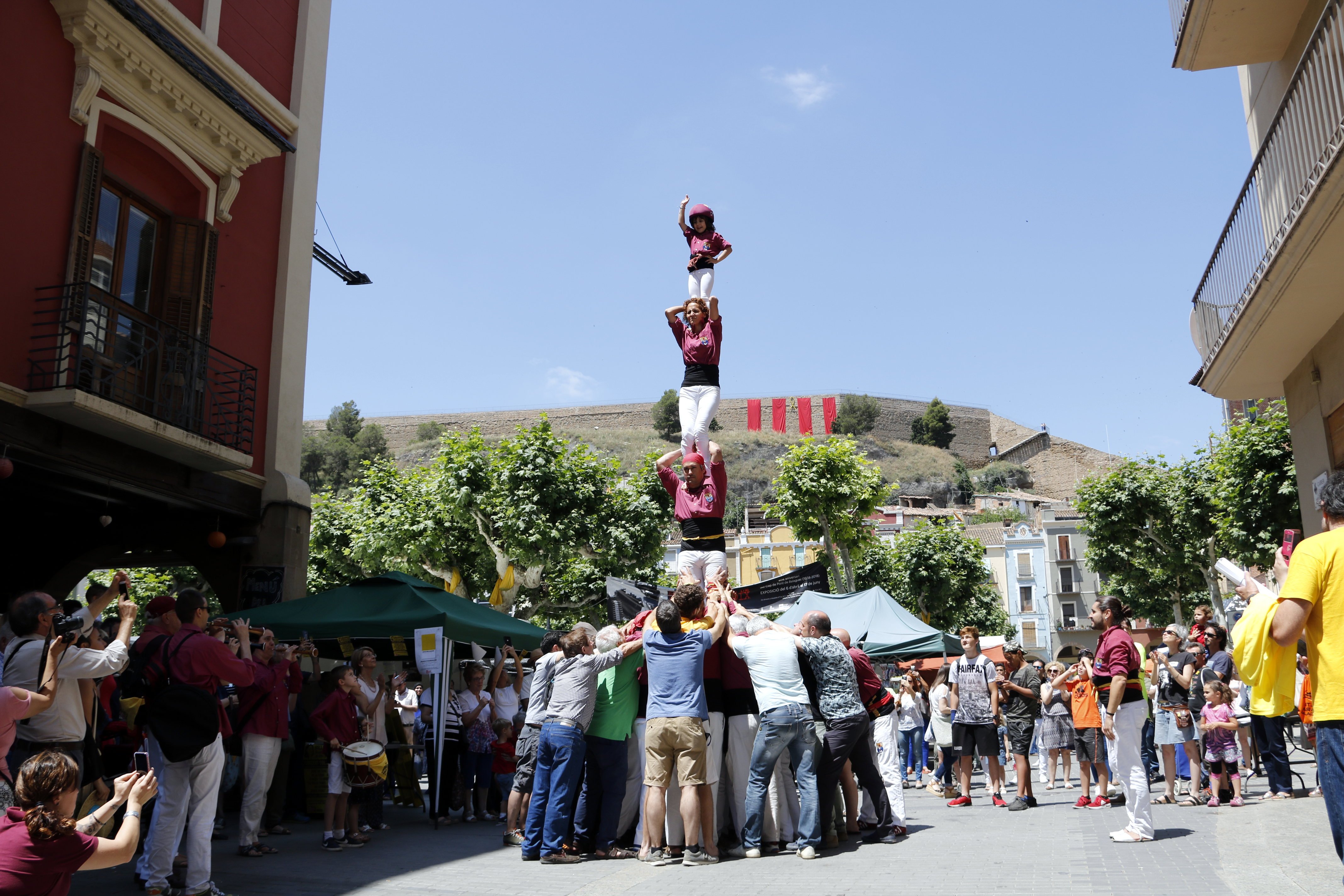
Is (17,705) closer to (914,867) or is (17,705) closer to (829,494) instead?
(914,867)

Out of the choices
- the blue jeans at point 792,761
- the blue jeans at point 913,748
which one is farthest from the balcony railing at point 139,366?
the blue jeans at point 913,748

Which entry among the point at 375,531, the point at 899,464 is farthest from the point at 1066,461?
the point at 375,531

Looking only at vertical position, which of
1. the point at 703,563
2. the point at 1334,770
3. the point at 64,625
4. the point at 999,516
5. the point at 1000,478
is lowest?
the point at 1334,770

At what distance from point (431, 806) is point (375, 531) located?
19.1m

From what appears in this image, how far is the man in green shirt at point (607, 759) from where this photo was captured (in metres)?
8.40

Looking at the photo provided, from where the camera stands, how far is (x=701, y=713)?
303 inches

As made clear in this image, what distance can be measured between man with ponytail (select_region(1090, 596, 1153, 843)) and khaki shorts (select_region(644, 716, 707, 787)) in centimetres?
324

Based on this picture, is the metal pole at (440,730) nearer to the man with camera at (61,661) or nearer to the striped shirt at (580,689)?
the striped shirt at (580,689)

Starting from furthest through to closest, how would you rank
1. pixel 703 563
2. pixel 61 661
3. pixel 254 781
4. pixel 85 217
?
1. pixel 85 217
2. pixel 703 563
3. pixel 254 781
4. pixel 61 661

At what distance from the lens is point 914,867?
289 inches

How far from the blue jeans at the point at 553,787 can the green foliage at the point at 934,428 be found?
11993 centimetres

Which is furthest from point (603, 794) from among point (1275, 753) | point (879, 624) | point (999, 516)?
point (999, 516)

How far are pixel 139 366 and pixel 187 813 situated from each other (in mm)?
6422

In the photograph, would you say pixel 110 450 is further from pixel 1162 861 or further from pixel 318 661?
pixel 1162 861
